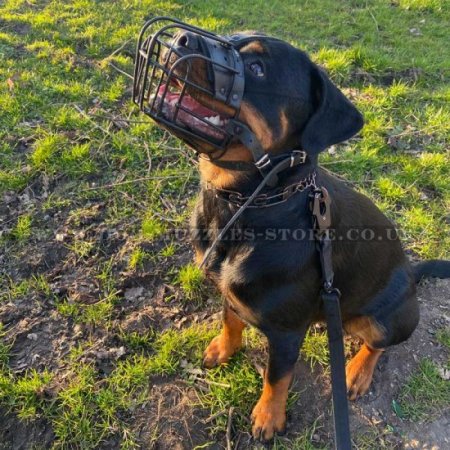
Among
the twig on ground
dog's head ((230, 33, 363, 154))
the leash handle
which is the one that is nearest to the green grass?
the twig on ground

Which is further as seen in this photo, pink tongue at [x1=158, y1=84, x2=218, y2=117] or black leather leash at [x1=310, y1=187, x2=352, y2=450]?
black leather leash at [x1=310, y1=187, x2=352, y2=450]

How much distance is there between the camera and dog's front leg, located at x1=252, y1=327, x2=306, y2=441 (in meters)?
2.49

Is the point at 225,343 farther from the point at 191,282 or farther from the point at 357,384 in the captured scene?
the point at 357,384

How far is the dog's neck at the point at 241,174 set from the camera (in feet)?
6.96

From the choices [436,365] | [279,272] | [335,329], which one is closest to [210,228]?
[279,272]

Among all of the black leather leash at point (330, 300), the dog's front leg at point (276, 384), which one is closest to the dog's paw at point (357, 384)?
the dog's front leg at point (276, 384)

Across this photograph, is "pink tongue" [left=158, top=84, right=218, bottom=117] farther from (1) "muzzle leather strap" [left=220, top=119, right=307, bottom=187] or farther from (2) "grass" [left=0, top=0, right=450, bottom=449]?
(2) "grass" [left=0, top=0, right=450, bottom=449]

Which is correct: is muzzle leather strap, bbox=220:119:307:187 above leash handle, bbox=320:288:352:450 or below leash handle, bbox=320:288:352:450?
above

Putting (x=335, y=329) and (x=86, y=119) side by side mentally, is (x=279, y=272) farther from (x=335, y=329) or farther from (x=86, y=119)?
(x=86, y=119)

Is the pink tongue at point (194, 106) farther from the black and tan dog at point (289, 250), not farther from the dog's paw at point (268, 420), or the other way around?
the dog's paw at point (268, 420)

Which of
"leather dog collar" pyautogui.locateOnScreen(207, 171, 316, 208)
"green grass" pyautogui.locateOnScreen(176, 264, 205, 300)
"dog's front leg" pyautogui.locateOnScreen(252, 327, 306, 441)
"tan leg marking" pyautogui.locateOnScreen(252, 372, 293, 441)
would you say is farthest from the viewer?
"green grass" pyautogui.locateOnScreen(176, 264, 205, 300)

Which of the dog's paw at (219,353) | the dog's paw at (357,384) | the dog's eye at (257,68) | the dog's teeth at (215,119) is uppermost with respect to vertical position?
the dog's eye at (257,68)

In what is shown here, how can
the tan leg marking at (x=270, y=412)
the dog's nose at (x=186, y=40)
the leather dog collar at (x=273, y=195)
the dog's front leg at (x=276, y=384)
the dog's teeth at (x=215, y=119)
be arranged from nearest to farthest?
the dog's nose at (x=186, y=40)
the dog's teeth at (x=215, y=119)
the leather dog collar at (x=273, y=195)
the dog's front leg at (x=276, y=384)
the tan leg marking at (x=270, y=412)

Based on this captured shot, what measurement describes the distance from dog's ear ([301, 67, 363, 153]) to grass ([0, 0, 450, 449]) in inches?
59.6
